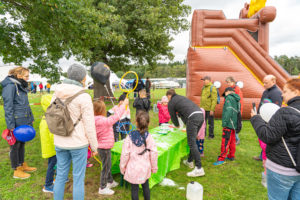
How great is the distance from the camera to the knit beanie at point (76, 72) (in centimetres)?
218

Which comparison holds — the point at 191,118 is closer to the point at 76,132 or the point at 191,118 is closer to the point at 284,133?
the point at 284,133

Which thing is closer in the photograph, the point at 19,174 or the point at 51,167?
the point at 51,167

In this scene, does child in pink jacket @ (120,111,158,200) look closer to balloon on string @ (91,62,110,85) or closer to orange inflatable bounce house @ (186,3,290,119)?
balloon on string @ (91,62,110,85)

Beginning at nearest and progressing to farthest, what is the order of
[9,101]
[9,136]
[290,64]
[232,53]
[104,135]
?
[104,135], [9,101], [9,136], [232,53], [290,64]

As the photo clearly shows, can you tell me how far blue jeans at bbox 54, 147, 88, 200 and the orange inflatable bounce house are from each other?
616 centimetres

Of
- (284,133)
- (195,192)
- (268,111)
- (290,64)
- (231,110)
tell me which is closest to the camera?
(284,133)

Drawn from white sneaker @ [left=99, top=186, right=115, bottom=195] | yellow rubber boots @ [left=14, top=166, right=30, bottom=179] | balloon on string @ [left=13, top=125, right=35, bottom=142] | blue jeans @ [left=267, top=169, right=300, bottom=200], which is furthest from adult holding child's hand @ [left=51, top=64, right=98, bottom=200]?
blue jeans @ [left=267, top=169, right=300, bottom=200]

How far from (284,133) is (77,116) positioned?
83.4 inches

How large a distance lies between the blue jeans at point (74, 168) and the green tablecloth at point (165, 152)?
34.9 inches

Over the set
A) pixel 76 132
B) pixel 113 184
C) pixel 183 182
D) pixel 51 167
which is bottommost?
pixel 183 182

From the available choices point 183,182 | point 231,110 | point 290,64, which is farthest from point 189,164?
point 290,64

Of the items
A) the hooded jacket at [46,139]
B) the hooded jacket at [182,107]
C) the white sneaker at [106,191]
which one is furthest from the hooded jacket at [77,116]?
the hooded jacket at [182,107]

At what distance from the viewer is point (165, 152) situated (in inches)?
122

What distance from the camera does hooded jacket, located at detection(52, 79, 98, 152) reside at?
206 centimetres
